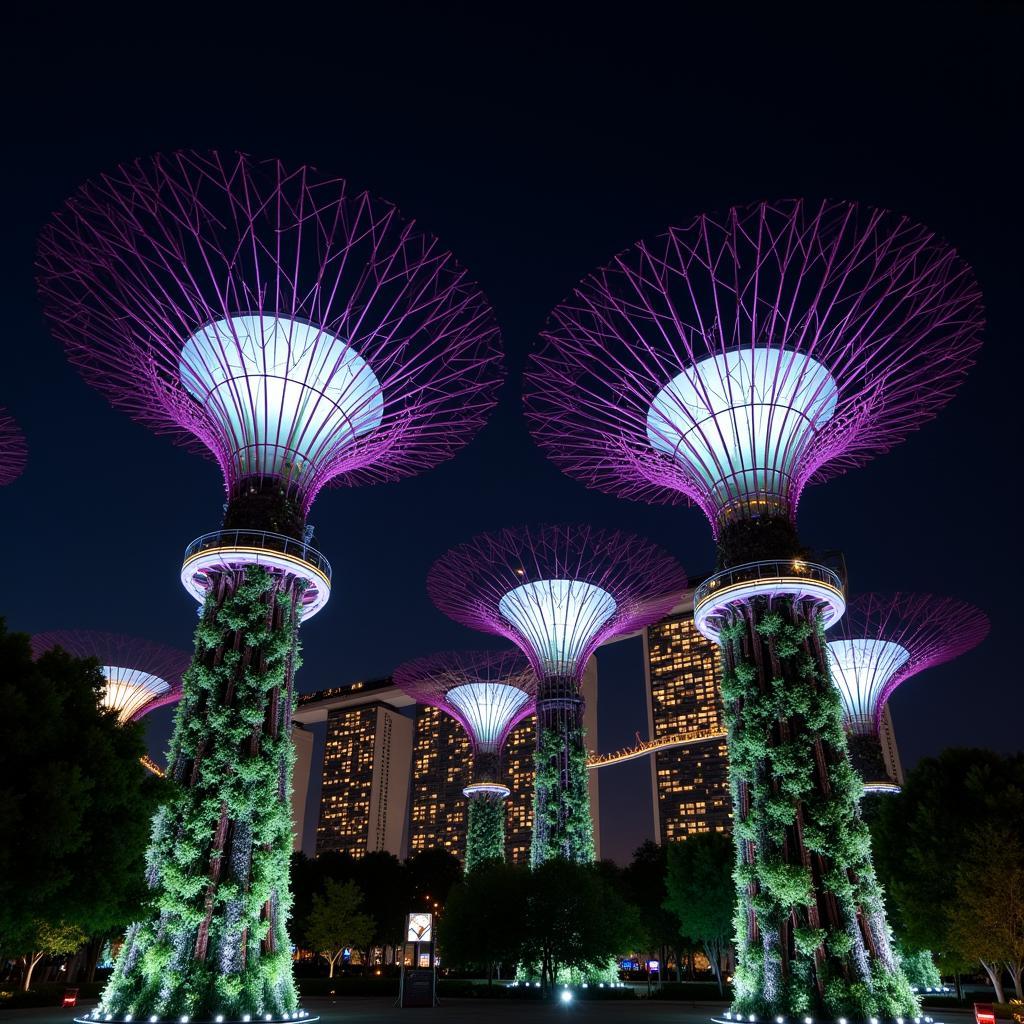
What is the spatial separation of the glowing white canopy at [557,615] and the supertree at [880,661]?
14.7m

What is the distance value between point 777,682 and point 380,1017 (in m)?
16.4

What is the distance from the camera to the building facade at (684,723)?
13325 cm

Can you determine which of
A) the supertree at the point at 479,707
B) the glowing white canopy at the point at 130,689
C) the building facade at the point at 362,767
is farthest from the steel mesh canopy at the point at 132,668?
the building facade at the point at 362,767

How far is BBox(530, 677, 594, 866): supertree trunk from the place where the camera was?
4622cm

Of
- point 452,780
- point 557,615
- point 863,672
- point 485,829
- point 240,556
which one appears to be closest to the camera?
point 240,556

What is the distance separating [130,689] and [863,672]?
4808 centimetres

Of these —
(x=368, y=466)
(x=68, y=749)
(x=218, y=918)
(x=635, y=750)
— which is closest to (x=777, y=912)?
(x=218, y=918)

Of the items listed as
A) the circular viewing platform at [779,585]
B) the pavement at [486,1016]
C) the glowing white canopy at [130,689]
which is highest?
the glowing white canopy at [130,689]

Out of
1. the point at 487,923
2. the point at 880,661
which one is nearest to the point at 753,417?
the point at 487,923

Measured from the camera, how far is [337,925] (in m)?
57.7

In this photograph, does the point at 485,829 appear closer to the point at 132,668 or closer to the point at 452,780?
the point at 132,668

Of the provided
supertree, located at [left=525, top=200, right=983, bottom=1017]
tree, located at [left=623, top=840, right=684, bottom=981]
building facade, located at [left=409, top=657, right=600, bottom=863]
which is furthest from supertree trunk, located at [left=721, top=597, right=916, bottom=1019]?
building facade, located at [left=409, top=657, right=600, bottom=863]

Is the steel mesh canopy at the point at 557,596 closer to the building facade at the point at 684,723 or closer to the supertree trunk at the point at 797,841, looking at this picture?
the supertree trunk at the point at 797,841

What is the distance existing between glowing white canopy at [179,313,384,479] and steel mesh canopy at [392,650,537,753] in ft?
115
